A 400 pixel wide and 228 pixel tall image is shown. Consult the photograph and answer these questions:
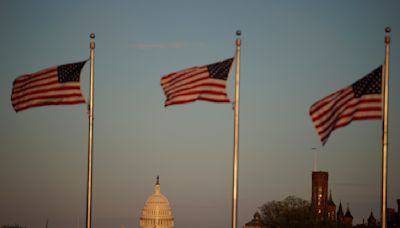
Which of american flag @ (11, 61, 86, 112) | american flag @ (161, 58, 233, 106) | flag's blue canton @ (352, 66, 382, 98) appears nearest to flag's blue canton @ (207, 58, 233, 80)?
american flag @ (161, 58, 233, 106)

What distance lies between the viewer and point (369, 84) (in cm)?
5972

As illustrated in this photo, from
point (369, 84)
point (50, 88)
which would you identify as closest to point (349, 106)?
point (369, 84)

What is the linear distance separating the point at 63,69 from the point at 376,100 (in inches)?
651

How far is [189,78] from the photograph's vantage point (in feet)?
200

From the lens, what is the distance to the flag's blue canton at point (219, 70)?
61.1 metres

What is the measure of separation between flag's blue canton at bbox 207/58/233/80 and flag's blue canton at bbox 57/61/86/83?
22.9ft

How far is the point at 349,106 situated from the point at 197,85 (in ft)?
25.9

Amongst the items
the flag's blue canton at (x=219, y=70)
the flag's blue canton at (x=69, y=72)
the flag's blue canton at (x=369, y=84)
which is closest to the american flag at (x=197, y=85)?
the flag's blue canton at (x=219, y=70)

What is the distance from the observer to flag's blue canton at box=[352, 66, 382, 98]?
5944 centimetres

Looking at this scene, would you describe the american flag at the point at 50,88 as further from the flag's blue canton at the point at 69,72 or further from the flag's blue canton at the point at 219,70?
the flag's blue canton at the point at 219,70

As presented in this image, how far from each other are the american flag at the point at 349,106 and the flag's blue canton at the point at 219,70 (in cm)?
496

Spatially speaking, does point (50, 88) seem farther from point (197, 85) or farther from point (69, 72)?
point (197, 85)

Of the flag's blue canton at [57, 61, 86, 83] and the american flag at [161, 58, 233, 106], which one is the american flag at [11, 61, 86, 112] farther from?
the american flag at [161, 58, 233, 106]

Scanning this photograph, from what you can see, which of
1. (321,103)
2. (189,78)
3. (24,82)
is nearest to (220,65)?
(189,78)
